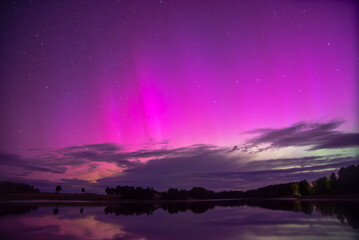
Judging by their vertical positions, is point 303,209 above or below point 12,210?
below

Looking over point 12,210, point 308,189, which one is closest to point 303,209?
point 12,210

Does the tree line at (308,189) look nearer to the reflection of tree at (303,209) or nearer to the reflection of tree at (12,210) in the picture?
the reflection of tree at (303,209)

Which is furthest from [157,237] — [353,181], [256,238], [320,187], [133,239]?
[320,187]

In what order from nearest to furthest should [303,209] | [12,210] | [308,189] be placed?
[12,210] < [303,209] < [308,189]

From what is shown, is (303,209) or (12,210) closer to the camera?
(12,210)

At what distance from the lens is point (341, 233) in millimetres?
18016

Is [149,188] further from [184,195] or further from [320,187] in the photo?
[320,187]

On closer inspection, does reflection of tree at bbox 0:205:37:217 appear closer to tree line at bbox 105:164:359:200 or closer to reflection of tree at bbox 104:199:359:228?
reflection of tree at bbox 104:199:359:228

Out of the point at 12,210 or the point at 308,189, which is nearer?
the point at 12,210

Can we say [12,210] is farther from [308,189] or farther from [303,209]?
[308,189]

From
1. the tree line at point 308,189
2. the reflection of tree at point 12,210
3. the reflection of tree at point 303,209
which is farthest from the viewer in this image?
the tree line at point 308,189

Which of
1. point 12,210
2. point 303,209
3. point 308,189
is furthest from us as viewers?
point 308,189

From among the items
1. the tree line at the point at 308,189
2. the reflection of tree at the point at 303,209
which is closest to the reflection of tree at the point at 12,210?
the reflection of tree at the point at 303,209

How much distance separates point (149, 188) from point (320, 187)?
106 metres
